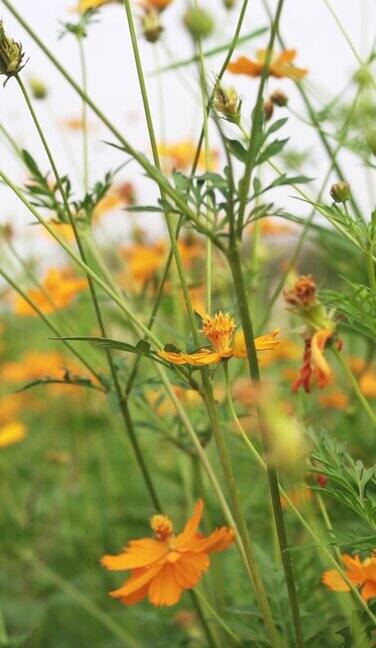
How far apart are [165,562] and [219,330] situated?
16cm

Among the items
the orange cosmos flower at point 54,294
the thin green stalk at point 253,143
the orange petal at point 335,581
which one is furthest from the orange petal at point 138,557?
the orange cosmos flower at point 54,294

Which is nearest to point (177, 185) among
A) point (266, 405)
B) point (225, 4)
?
point (266, 405)

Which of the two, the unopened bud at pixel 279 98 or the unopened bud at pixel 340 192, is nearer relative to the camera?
the unopened bud at pixel 340 192

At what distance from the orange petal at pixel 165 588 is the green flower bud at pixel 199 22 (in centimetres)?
33

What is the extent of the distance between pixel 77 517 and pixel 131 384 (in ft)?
2.91

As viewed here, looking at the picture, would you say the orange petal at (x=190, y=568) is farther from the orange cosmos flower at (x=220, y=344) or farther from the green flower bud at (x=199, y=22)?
the green flower bud at (x=199, y=22)

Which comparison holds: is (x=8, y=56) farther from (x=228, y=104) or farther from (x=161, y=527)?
(x=161, y=527)

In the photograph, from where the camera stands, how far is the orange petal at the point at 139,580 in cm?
57

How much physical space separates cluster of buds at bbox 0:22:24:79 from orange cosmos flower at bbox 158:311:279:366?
0.18m

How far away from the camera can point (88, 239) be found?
0.73m

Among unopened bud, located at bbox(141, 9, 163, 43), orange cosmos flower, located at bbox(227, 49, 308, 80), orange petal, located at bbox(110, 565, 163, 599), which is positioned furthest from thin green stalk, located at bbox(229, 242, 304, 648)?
unopened bud, located at bbox(141, 9, 163, 43)

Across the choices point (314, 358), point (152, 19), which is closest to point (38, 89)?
point (152, 19)

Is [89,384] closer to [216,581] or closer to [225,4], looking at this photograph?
[216,581]

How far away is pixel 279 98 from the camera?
76 cm
